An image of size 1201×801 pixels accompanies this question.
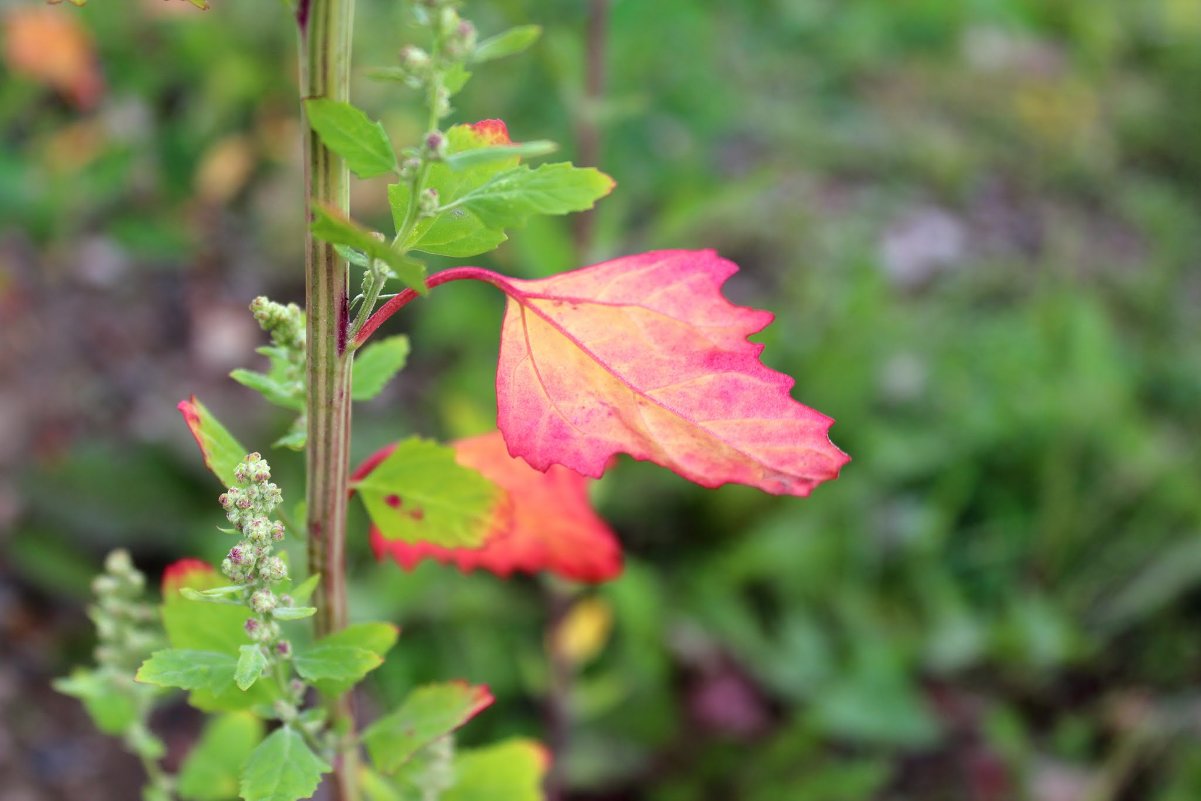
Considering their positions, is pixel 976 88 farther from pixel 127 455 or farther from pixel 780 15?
pixel 127 455

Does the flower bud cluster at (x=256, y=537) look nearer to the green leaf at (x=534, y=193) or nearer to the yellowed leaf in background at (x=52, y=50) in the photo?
the green leaf at (x=534, y=193)

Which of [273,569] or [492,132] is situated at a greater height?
[492,132]

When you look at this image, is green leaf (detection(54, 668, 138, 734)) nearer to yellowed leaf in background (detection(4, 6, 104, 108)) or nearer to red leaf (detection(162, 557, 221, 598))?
red leaf (detection(162, 557, 221, 598))

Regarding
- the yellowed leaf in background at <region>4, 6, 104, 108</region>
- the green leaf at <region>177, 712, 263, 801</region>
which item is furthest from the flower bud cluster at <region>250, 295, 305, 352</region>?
the yellowed leaf in background at <region>4, 6, 104, 108</region>

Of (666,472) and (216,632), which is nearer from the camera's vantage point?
(216,632)

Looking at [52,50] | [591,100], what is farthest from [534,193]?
[52,50]

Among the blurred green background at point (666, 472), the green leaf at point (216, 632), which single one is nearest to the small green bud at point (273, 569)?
the green leaf at point (216, 632)

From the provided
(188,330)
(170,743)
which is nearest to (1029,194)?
(188,330)

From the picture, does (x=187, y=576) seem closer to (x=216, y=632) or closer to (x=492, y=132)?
(x=216, y=632)
